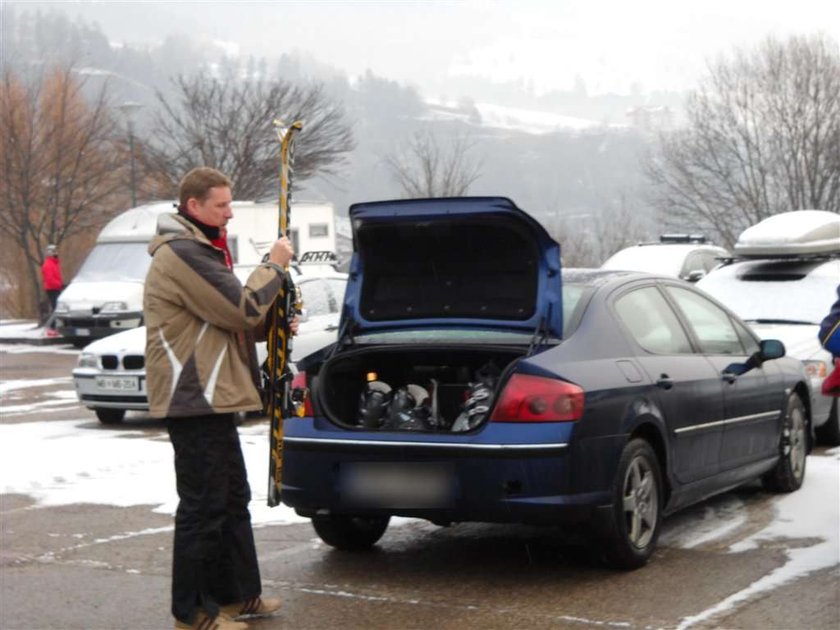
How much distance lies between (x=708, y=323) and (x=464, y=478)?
255 cm

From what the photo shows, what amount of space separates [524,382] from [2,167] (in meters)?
33.7

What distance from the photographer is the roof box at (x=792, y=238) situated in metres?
13.1

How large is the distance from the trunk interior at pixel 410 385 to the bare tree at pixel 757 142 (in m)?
41.7

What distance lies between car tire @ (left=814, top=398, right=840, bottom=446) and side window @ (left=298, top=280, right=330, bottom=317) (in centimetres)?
603

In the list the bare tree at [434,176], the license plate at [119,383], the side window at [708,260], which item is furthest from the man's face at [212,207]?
the bare tree at [434,176]

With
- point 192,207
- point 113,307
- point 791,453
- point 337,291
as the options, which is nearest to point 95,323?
point 113,307

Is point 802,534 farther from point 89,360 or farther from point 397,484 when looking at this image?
point 89,360

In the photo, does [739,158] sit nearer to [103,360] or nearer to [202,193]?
[103,360]

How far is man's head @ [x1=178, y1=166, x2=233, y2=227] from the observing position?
6.08 metres

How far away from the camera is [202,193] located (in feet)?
20.0

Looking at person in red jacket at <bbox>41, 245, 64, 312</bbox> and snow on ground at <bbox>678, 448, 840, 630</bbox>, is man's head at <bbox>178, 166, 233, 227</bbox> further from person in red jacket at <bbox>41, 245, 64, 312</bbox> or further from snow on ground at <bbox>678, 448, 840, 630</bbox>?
person in red jacket at <bbox>41, 245, 64, 312</bbox>

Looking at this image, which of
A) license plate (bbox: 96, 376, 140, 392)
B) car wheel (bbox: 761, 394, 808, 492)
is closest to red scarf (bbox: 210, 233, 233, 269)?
car wheel (bbox: 761, 394, 808, 492)

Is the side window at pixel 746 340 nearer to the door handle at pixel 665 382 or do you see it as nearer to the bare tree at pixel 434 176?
the door handle at pixel 665 382

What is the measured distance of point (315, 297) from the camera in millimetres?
16266
